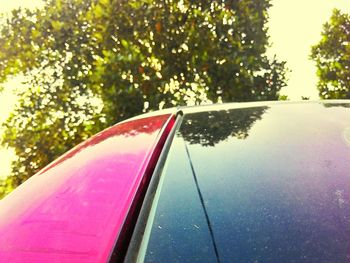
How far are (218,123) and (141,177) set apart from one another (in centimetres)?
68

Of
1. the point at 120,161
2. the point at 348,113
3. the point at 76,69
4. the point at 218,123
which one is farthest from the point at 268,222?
the point at 76,69

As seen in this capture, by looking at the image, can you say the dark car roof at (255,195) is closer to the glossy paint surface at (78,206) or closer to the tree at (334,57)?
the glossy paint surface at (78,206)

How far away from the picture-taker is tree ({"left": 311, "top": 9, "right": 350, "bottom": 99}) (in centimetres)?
1292

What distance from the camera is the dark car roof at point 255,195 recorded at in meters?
0.69

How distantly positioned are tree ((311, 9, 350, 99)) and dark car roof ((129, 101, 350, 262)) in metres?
12.4

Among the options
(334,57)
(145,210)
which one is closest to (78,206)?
(145,210)

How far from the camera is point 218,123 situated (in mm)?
1589

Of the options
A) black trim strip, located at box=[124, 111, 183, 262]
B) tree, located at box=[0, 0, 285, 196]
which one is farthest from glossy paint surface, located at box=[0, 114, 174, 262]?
tree, located at box=[0, 0, 285, 196]

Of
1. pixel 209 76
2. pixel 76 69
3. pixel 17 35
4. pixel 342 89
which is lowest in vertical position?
pixel 342 89

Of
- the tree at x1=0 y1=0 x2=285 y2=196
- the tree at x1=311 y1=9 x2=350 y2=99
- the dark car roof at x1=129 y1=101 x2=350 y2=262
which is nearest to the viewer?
the dark car roof at x1=129 y1=101 x2=350 y2=262

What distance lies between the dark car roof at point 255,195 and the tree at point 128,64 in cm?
509

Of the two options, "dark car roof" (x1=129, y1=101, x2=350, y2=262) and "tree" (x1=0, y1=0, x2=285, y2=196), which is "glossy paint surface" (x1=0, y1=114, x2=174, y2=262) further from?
"tree" (x1=0, y1=0, x2=285, y2=196)

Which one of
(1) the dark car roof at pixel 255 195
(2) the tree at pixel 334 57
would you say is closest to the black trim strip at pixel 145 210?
(1) the dark car roof at pixel 255 195

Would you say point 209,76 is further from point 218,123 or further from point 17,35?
point 218,123
